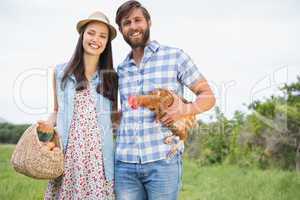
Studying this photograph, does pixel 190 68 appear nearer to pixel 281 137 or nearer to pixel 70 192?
pixel 70 192

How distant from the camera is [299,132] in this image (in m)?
7.66

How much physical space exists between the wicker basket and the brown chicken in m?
0.49

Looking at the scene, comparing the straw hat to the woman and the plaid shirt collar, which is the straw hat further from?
the plaid shirt collar

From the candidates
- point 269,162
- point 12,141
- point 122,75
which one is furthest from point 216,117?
point 122,75

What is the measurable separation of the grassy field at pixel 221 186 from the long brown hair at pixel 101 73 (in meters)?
2.23

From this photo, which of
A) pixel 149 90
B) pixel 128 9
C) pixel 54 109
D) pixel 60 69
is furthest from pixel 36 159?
pixel 128 9

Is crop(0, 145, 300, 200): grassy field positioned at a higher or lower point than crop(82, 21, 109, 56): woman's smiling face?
lower

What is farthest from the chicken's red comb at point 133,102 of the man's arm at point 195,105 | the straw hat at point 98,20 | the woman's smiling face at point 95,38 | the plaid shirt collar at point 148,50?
the straw hat at point 98,20

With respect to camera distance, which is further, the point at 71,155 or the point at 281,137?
the point at 281,137

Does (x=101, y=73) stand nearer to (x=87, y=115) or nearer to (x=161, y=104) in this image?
(x=87, y=115)

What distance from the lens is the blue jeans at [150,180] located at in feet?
7.13

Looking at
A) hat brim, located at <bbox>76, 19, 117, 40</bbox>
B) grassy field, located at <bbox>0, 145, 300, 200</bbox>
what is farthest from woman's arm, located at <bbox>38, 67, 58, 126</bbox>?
grassy field, located at <bbox>0, 145, 300, 200</bbox>

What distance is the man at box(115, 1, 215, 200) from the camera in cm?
218

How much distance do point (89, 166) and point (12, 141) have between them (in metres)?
4.65
